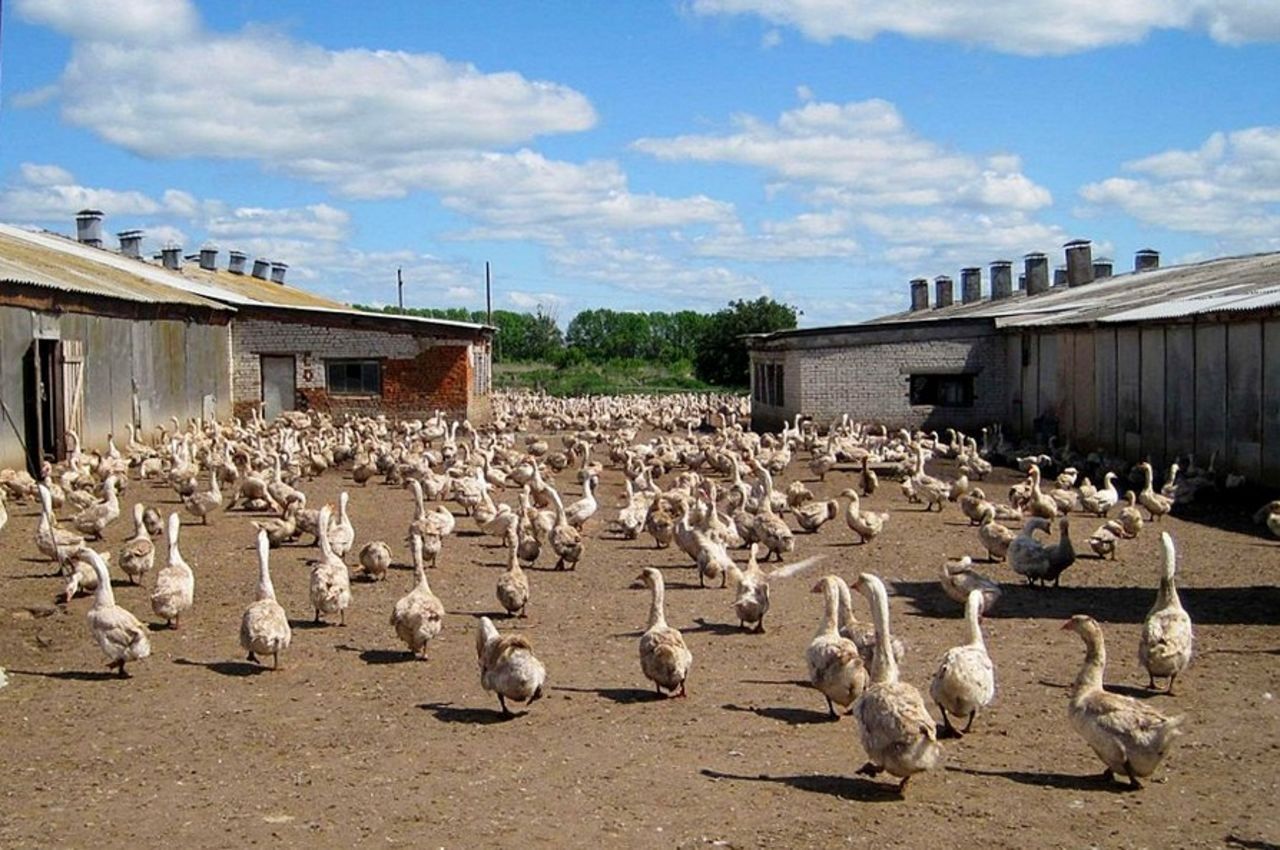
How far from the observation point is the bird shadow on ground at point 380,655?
11.5 metres

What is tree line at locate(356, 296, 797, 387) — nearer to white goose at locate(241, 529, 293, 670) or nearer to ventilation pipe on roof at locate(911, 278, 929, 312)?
ventilation pipe on roof at locate(911, 278, 929, 312)

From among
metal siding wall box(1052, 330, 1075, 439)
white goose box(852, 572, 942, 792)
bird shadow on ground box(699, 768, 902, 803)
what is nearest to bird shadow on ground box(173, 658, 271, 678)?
bird shadow on ground box(699, 768, 902, 803)

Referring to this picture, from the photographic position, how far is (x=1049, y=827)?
24.2ft

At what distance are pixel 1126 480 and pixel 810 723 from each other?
59.0 feet

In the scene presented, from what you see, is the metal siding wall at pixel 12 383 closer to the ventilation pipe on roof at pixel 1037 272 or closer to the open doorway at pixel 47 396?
the open doorway at pixel 47 396

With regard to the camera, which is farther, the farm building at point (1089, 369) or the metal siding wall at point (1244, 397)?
the farm building at point (1089, 369)

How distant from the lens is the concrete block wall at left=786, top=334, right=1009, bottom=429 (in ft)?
120

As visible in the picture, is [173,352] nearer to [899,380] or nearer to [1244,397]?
[899,380]

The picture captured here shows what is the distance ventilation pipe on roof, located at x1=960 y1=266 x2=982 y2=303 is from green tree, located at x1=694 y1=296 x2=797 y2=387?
29.5 ft

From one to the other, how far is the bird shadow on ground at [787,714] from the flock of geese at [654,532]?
118mm

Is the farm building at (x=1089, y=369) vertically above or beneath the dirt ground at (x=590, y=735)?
above

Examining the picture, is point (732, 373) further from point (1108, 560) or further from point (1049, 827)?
point (1049, 827)

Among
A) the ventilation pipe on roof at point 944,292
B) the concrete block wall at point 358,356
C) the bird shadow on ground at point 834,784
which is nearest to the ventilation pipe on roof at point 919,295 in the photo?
the ventilation pipe on roof at point 944,292

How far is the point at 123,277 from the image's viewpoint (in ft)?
118
